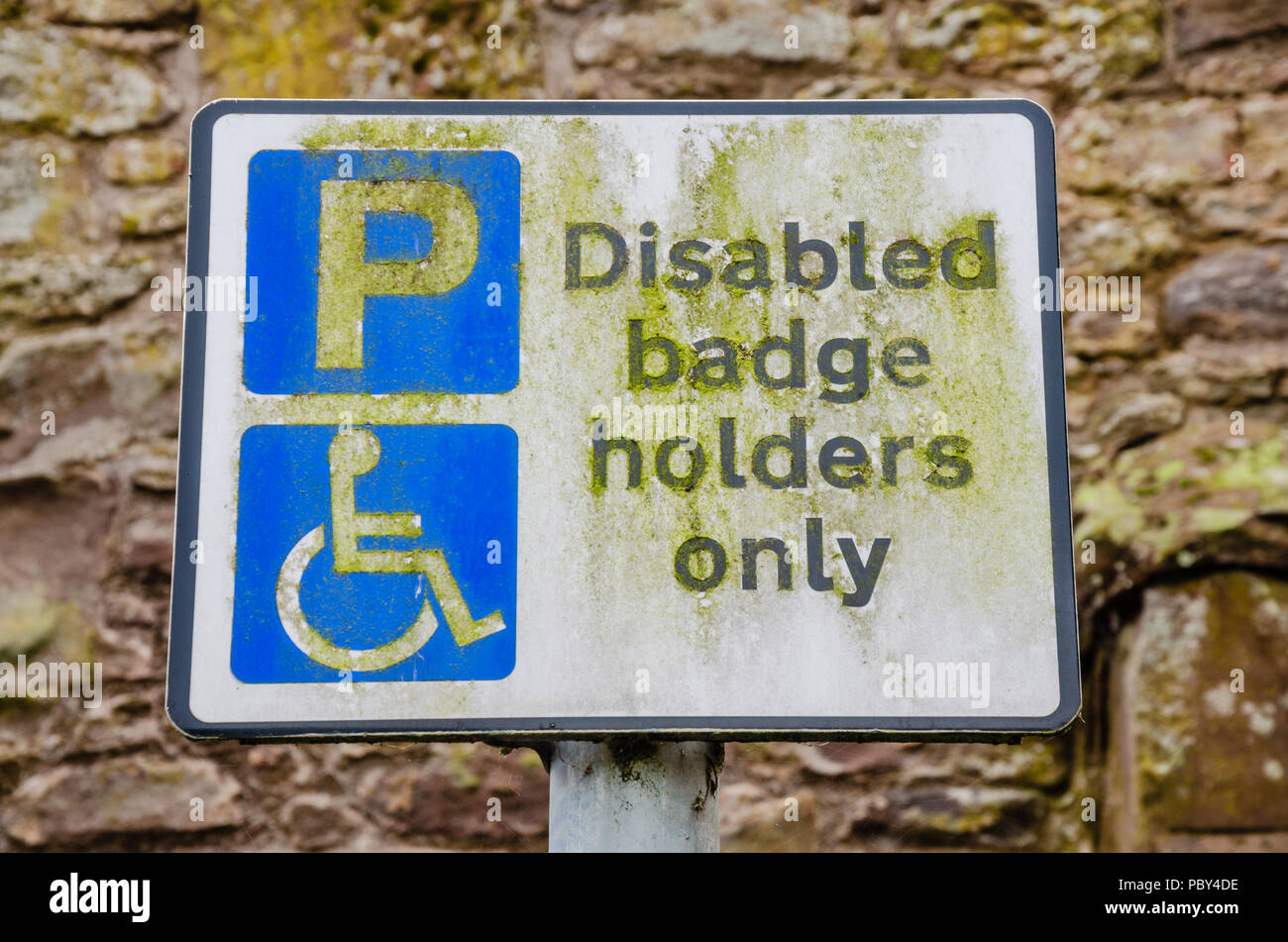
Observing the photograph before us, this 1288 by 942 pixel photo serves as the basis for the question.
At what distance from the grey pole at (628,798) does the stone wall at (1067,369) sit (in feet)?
2.79

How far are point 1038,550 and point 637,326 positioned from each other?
0.44 metres

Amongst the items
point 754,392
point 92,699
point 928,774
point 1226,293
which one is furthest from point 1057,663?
point 92,699

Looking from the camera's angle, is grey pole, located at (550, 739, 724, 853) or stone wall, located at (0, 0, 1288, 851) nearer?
grey pole, located at (550, 739, 724, 853)

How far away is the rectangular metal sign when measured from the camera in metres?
1.06

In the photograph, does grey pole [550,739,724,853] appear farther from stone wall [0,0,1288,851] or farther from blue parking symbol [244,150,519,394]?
stone wall [0,0,1288,851]

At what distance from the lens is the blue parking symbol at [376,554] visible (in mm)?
1066

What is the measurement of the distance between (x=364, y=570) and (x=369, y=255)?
0.32m
